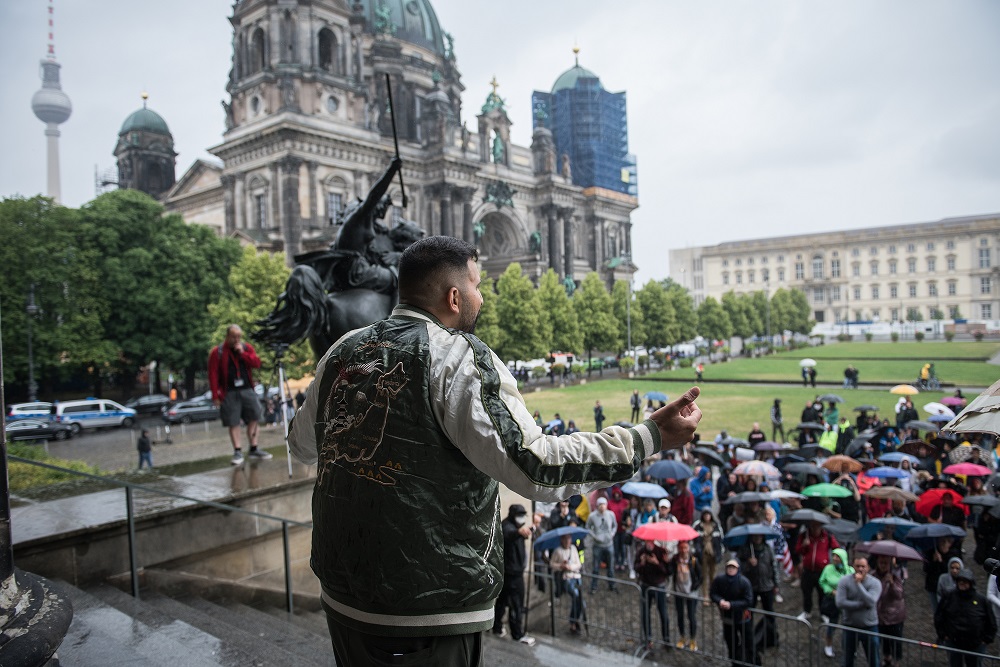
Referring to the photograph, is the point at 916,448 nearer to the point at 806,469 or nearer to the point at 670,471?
the point at 806,469

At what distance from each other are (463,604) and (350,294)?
18.4 ft

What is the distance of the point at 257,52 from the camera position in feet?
146

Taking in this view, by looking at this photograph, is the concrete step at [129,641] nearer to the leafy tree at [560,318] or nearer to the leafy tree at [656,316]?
the leafy tree at [560,318]

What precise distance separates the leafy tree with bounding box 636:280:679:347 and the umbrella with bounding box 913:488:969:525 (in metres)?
44.3

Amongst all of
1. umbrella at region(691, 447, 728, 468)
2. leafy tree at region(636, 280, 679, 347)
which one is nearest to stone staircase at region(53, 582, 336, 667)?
umbrella at region(691, 447, 728, 468)

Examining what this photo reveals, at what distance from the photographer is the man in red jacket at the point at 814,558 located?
7.72 m

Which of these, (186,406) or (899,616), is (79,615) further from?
(186,406)

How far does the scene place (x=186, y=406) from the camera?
28078 mm

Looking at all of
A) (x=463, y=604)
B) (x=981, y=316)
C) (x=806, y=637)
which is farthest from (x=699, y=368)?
(x=981, y=316)

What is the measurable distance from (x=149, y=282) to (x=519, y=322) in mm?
21392

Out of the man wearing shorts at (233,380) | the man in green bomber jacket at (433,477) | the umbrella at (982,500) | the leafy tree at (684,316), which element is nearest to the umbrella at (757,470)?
the umbrella at (982,500)

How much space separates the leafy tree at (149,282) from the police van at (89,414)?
19.2ft

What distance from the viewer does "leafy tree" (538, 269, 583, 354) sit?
46344mm

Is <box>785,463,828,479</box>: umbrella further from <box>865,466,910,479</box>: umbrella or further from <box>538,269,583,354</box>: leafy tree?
<box>538,269,583,354</box>: leafy tree
